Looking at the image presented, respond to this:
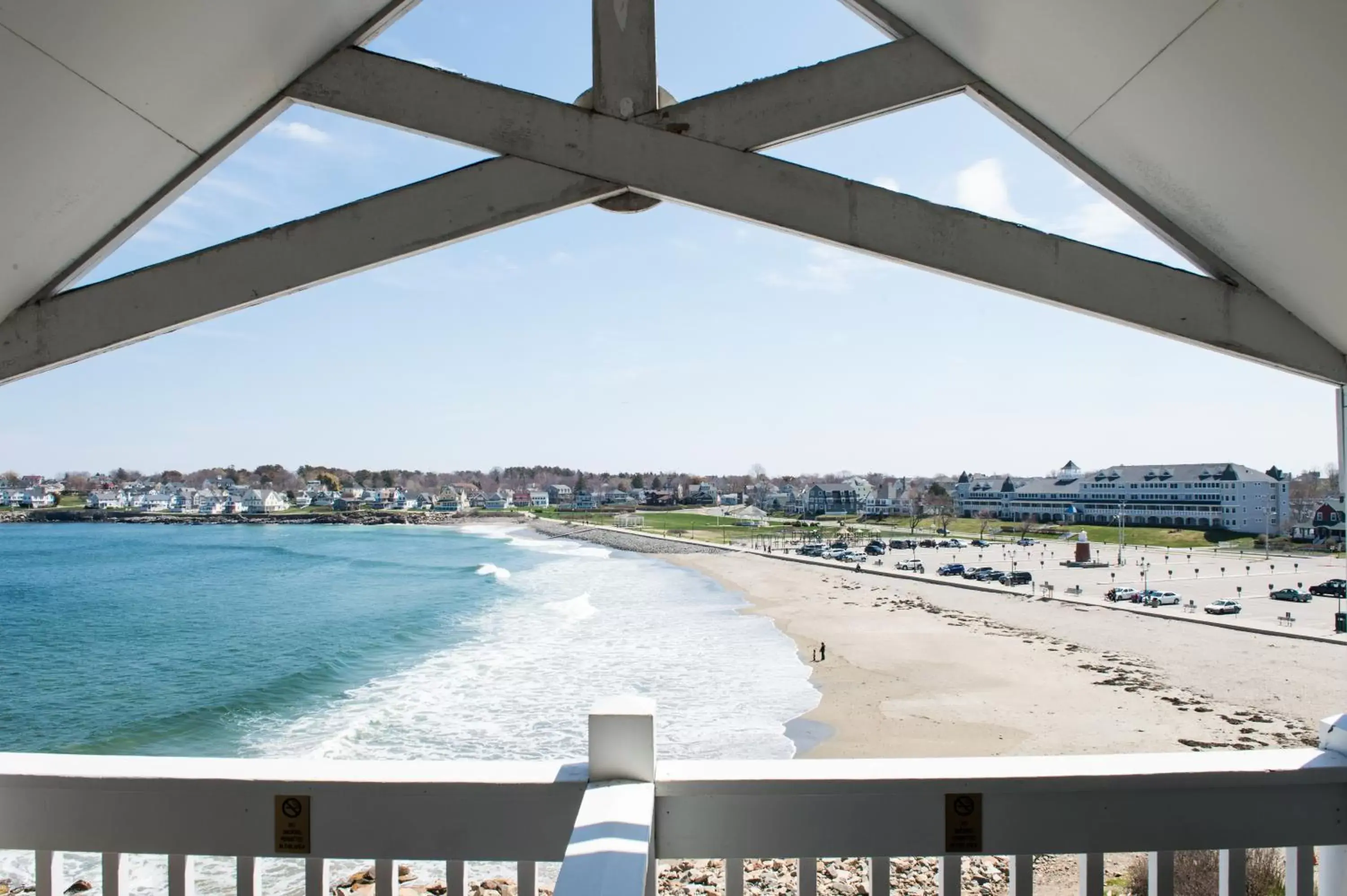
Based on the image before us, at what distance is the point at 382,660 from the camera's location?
18.8m

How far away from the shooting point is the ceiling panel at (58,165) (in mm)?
Result: 1106

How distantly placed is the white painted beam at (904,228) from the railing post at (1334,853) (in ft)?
1.01

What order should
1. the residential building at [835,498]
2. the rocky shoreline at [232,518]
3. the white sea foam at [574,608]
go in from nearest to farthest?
the white sea foam at [574,608], the rocky shoreline at [232,518], the residential building at [835,498]

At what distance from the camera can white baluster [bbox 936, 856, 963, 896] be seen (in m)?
1.21

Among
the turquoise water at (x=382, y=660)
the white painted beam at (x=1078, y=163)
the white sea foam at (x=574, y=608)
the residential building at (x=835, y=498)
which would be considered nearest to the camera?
the white painted beam at (x=1078, y=163)

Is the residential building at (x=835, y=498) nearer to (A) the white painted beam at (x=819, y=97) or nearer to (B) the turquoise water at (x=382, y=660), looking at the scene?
(B) the turquoise water at (x=382, y=660)

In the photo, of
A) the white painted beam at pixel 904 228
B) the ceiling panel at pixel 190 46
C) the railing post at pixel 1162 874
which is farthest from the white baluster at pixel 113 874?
the railing post at pixel 1162 874

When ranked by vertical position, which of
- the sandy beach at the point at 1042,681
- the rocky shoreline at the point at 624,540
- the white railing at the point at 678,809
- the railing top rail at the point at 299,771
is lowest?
the rocky shoreline at the point at 624,540

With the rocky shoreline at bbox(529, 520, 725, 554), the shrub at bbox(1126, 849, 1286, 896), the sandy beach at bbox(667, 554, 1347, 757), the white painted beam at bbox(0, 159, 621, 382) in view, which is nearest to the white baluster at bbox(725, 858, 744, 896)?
the white painted beam at bbox(0, 159, 621, 382)

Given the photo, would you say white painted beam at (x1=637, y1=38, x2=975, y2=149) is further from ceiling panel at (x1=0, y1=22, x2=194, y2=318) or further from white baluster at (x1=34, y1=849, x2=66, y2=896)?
white baluster at (x1=34, y1=849, x2=66, y2=896)

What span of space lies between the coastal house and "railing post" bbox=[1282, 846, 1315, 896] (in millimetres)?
88987

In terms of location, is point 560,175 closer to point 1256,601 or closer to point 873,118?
point 873,118

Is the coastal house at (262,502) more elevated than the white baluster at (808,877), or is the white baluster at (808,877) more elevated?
the white baluster at (808,877)

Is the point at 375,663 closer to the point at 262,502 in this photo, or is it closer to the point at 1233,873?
the point at 1233,873
